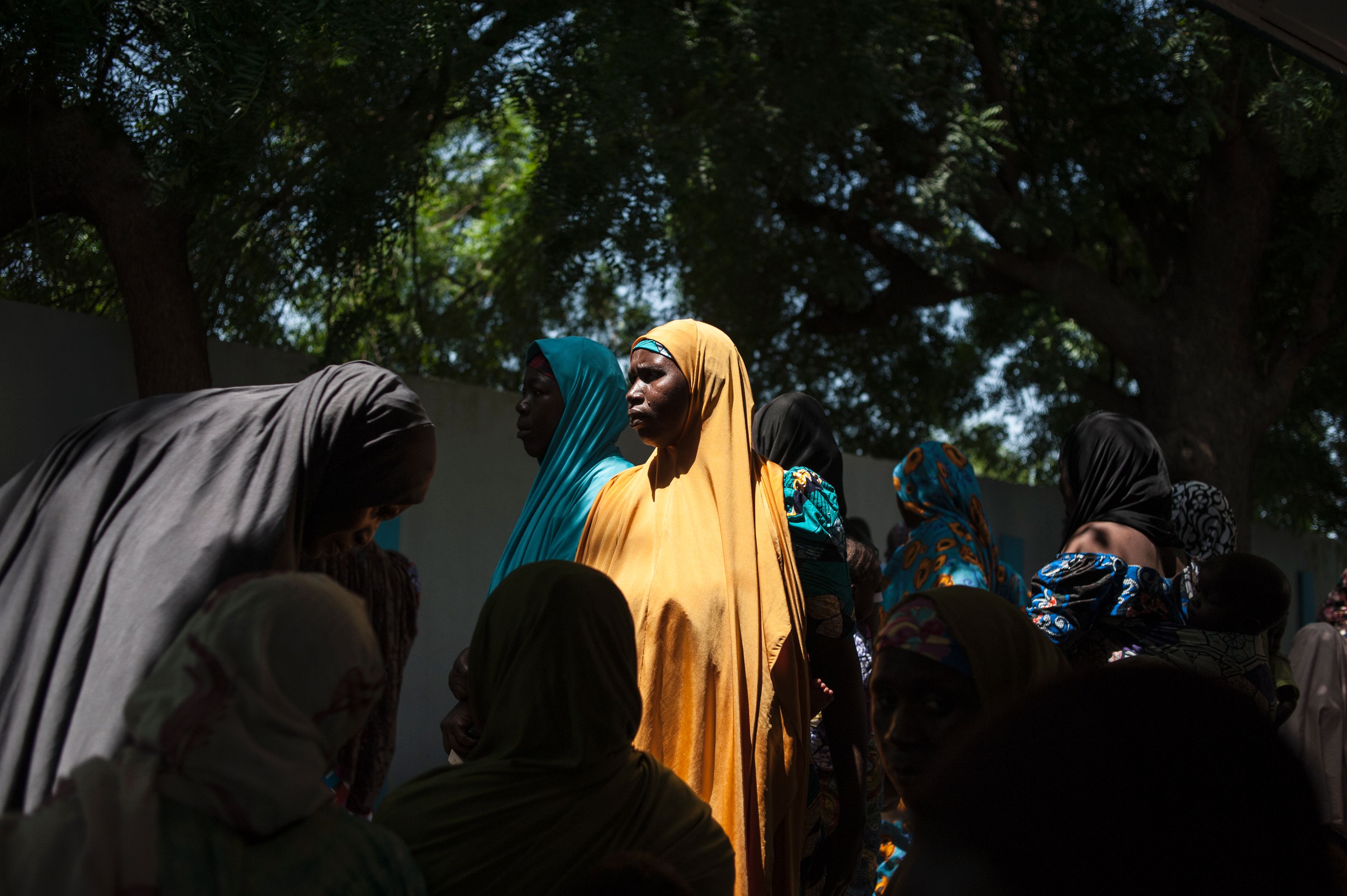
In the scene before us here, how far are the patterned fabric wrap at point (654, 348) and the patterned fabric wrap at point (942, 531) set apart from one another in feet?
5.30

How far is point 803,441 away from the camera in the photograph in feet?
12.0

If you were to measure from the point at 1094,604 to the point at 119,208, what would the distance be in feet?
12.1

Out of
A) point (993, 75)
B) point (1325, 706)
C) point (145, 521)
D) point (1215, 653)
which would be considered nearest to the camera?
point (145, 521)

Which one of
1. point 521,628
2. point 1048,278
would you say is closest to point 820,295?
point 1048,278

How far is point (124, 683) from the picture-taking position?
159 cm

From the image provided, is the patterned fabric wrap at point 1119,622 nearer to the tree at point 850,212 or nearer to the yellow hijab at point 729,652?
the yellow hijab at point 729,652

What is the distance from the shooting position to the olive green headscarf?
1741mm

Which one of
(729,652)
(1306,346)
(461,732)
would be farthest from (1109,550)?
(1306,346)

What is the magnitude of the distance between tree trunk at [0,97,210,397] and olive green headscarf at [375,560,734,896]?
2760 mm

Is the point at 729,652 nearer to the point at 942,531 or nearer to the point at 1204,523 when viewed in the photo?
the point at 942,531

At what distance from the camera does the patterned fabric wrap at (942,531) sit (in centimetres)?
412

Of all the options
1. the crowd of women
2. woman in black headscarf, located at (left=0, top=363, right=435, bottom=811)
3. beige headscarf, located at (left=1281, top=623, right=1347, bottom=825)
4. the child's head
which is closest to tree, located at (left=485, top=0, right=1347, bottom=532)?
the crowd of women

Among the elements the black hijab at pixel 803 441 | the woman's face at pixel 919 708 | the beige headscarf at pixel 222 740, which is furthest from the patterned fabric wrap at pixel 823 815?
the beige headscarf at pixel 222 740

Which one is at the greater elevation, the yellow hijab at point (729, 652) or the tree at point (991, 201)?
the tree at point (991, 201)
